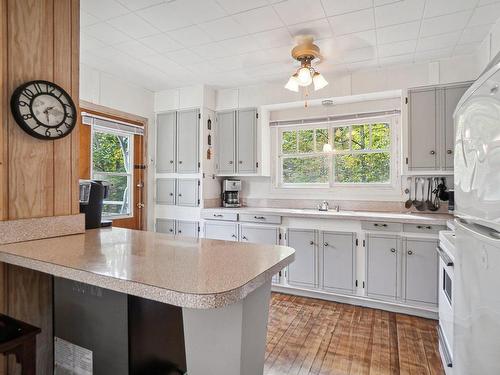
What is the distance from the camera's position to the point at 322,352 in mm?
2234

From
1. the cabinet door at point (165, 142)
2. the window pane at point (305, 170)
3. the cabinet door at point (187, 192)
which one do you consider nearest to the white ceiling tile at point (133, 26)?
the cabinet door at point (165, 142)

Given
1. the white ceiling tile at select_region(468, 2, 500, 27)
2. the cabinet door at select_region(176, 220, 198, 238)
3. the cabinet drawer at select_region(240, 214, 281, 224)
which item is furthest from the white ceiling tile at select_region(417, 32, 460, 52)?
the cabinet door at select_region(176, 220, 198, 238)

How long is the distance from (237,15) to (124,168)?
2.42 m

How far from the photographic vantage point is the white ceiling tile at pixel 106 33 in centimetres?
250

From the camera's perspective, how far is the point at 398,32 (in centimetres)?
253

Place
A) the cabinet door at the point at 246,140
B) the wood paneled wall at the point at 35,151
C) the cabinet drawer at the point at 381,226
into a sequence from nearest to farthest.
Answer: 1. the wood paneled wall at the point at 35,151
2. the cabinet drawer at the point at 381,226
3. the cabinet door at the point at 246,140

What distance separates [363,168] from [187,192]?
2.23 m

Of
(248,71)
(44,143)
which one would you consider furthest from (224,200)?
(44,143)

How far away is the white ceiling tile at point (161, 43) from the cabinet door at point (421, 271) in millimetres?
2823

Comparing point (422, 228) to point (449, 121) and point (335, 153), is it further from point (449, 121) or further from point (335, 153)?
point (335, 153)

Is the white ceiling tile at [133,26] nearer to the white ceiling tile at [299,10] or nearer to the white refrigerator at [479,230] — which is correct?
the white ceiling tile at [299,10]

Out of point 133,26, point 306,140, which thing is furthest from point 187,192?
point 133,26

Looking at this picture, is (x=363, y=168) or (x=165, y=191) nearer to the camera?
(x=363, y=168)

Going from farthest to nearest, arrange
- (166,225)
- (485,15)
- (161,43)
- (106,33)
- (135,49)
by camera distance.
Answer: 1. (166,225)
2. (135,49)
3. (161,43)
4. (106,33)
5. (485,15)
